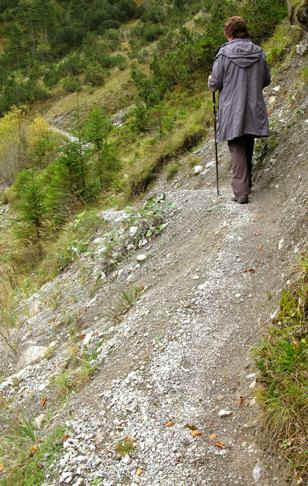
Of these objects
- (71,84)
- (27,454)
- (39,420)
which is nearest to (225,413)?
(27,454)

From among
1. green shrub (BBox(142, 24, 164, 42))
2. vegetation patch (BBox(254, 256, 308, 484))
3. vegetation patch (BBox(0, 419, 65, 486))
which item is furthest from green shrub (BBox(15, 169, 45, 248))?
green shrub (BBox(142, 24, 164, 42))

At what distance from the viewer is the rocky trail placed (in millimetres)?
2906

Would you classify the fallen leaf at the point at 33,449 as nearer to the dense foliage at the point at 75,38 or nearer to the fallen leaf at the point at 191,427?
the fallen leaf at the point at 191,427

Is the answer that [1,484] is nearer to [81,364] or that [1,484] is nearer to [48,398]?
[48,398]

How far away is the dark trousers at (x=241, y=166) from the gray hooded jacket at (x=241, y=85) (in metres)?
0.16

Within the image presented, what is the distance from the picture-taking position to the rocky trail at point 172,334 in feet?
9.53

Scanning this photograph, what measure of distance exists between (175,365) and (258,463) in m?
1.15

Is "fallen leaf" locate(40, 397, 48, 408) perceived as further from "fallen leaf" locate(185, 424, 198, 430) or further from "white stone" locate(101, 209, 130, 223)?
"white stone" locate(101, 209, 130, 223)

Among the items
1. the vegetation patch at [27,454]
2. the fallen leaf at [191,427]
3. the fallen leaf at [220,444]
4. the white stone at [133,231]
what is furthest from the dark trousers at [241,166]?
the vegetation patch at [27,454]

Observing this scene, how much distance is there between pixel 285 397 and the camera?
8.55ft

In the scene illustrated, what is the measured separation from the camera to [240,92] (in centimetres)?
561

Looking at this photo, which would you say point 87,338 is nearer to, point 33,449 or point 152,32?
point 33,449

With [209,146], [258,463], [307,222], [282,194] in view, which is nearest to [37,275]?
[209,146]

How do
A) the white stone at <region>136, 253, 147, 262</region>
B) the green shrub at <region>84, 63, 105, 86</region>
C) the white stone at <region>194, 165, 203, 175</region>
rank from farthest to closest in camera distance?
the green shrub at <region>84, 63, 105, 86</region> → the white stone at <region>194, 165, 203, 175</region> → the white stone at <region>136, 253, 147, 262</region>
